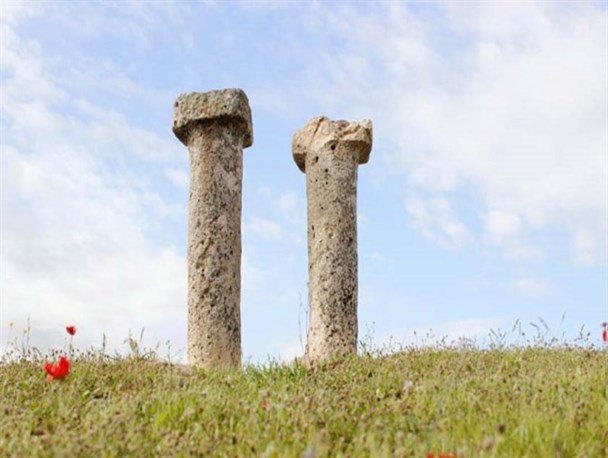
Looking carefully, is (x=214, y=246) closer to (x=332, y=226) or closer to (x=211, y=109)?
(x=211, y=109)

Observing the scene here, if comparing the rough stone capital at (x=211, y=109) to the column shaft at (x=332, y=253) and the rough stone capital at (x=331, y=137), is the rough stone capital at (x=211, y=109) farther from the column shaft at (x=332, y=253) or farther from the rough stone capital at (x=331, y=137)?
the column shaft at (x=332, y=253)

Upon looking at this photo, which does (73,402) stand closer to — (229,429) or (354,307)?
(229,429)

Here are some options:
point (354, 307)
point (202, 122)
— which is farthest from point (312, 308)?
point (202, 122)

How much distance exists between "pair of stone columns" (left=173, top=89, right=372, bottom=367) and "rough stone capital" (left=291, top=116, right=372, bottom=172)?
18 millimetres

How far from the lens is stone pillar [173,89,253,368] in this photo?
11.2 metres

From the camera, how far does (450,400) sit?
615 centimetres

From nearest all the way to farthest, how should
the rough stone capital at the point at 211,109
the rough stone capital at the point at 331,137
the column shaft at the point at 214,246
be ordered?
1. the column shaft at the point at 214,246
2. the rough stone capital at the point at 211,109
3. the rough stone capital at the point at 331,137

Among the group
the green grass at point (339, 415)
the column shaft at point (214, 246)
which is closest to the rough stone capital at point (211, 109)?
the column shaft at point (214, 246)

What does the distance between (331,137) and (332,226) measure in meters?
1.58

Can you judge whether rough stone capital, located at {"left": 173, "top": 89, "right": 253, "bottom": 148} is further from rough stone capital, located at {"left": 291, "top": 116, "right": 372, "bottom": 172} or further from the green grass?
the green grass

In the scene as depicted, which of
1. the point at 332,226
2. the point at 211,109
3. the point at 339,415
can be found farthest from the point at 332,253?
the point at 339,415

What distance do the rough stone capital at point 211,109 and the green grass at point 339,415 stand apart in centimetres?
428

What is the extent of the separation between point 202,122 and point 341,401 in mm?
6296

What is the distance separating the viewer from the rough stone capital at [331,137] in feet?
42.8
